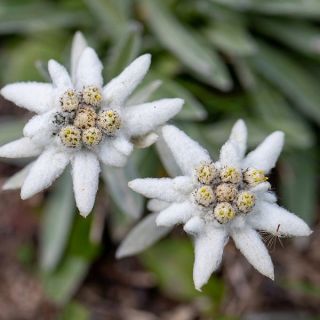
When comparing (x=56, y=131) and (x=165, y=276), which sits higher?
(x=56, y=131)

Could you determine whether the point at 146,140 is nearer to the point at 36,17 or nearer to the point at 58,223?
the point at 58,223

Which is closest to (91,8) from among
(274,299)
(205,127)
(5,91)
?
(205,127)

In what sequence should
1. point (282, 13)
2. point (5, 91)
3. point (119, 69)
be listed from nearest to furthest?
point (5, 91) → point (119, 69) → point (282, 13)

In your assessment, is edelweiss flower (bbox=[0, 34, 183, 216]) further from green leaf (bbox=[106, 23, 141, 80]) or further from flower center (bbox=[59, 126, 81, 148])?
green leaf (bbox=[106, 23, 141, 80])

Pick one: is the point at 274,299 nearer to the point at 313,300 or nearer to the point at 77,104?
the point at 313,300

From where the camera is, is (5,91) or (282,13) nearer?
(5,91)

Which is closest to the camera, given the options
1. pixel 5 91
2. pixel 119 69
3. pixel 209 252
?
pixel 209 252

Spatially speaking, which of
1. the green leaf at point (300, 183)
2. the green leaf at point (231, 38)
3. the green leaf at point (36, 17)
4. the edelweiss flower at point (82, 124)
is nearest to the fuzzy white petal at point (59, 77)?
the edelweiss flower at point (82, 124)

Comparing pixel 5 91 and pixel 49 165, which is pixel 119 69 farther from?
pixel 49 165

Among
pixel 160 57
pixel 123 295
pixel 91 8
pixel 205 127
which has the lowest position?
pixel 123 295
